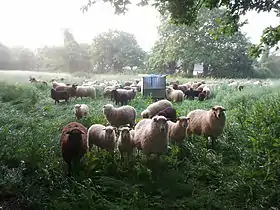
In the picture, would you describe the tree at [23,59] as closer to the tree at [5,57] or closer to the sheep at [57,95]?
the tree at [5,57]

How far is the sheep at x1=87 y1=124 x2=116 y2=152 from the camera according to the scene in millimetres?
5684

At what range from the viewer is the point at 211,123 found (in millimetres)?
6648

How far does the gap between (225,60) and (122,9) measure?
797 inches

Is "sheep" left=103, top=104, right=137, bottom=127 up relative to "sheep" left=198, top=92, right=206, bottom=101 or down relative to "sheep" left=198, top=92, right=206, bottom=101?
up

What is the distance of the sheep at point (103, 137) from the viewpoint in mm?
5684

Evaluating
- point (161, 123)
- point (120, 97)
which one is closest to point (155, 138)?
point (161, 123)

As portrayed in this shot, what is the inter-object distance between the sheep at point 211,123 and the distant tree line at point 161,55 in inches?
373

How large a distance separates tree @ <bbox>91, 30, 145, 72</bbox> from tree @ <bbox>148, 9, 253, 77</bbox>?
2.92 m

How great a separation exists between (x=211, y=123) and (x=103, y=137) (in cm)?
242

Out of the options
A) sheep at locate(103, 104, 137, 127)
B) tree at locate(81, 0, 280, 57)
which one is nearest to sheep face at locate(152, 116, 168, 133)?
tree at locate(81, 0, 280, 57)

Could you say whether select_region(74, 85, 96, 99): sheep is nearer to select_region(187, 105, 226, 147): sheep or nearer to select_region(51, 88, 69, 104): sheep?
select_region(51, 88, 69, 104): sheep

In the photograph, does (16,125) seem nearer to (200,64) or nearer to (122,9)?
(122,9)

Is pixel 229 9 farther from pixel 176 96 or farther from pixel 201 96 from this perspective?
pixel 201 96

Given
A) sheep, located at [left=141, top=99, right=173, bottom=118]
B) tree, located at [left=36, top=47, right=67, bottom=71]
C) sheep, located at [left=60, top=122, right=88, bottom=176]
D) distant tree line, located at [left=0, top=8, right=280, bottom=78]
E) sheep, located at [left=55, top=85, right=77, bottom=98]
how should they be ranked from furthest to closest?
distant tree line, located at [left=0, top=8, right=280, bottom=78], tree, located at [left=36, top=47, right=67, bottom=71], sheep, located at [left=55, top=85, right=77, bottom=98], sheep, located at [left=141, top=99, right=173, bottom=118], sheep, located at [left=60, top=122, right=88, bottom=176]
